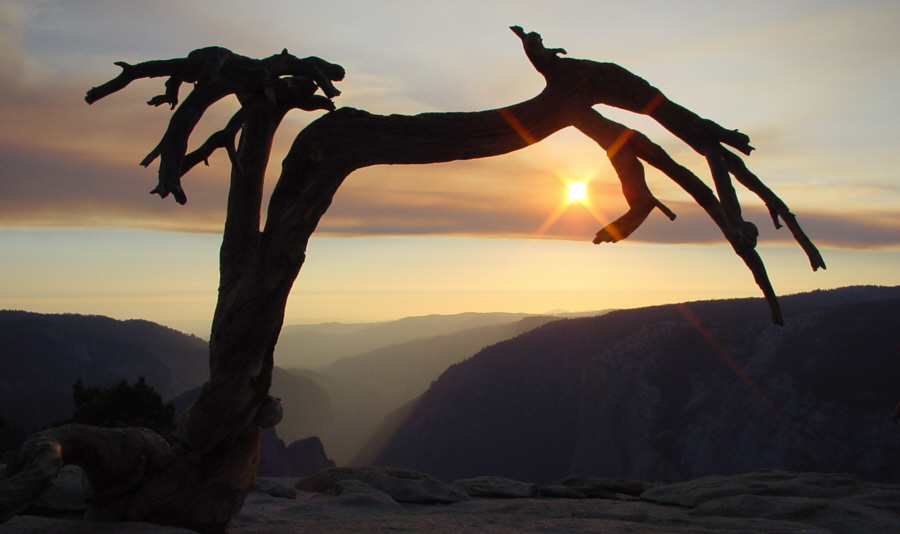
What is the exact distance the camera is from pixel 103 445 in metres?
7.46

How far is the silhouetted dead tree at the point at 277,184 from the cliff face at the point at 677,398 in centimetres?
5558

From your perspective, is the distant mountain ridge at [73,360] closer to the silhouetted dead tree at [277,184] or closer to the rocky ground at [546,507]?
the rocky ground at [546,507]

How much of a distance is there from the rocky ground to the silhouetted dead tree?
2.68ft

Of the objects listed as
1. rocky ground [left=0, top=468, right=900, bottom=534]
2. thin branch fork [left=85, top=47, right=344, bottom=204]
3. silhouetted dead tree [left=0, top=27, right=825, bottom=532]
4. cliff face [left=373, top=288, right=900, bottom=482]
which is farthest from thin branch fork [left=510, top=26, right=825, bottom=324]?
cliff face [left=373, top=288, right=900, bottom=482]

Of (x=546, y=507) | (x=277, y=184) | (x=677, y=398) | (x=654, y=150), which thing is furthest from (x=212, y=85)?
(x=677, y=398)

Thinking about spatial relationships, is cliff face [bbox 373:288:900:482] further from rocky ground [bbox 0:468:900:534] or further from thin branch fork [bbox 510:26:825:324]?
thin branch fork [bbox 510:26:825:324]

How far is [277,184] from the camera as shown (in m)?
7.89

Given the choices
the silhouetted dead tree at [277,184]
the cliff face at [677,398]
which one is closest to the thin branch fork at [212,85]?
the silhouetted dead tree at [277,184]


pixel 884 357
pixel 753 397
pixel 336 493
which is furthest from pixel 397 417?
pixel 336 493

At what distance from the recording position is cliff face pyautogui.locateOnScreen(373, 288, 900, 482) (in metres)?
59.2

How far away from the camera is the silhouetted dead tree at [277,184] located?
7.20 meters

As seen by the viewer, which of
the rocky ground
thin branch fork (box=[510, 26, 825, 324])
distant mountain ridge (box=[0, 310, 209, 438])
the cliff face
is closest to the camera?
thin branch fork (box=[510, 26, 825, 324])

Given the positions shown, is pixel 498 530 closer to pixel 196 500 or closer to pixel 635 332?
pixel 196 500

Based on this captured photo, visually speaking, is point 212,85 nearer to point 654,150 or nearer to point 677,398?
point 654,150
